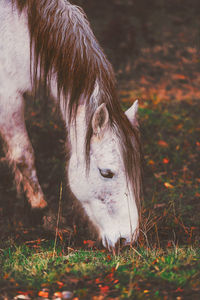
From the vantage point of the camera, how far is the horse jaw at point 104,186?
3.74 m

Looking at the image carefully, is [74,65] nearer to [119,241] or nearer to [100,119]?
[100,119]

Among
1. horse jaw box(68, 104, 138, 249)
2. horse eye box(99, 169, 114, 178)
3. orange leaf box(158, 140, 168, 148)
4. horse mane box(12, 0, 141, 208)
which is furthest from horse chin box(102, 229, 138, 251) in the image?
orange leaf box(158, 140, 168, 148)

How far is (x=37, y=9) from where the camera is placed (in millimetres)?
4215

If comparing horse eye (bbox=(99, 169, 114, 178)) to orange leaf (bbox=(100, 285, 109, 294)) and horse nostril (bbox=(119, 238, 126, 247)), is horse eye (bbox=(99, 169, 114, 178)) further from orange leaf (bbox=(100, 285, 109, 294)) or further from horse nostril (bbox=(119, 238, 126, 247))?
orange leaf (bbox=(100, 285, 109, 294))

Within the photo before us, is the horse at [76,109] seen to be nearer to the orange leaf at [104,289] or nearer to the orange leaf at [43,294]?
the orange leaf at [104,289]

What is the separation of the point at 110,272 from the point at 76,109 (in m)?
1.53

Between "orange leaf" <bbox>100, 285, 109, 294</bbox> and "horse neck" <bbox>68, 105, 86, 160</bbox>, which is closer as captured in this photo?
"orange leaf" <bbox>100, 285, 109, 294</bbox>

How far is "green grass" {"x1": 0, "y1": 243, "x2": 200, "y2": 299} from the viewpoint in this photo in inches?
121

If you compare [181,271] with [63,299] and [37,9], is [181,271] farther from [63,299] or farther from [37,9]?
[37,9]

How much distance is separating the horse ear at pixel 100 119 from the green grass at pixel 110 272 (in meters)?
1.09

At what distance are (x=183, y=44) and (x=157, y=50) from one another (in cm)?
71

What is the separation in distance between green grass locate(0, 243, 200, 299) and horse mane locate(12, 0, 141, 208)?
578 mm

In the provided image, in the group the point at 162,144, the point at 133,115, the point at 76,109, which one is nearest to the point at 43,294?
the point at 76,109

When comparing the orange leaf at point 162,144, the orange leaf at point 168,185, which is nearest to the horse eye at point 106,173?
the orange leaf at point 168,185
